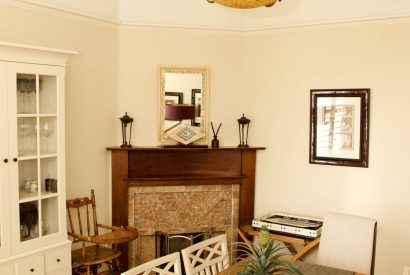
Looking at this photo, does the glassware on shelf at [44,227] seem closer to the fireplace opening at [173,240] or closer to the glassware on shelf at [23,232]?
the glassware on shelf at [23,232]

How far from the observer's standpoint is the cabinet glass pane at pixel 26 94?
3.07 metres

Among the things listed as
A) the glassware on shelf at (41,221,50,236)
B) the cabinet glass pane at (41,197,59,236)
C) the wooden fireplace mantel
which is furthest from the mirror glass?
the glassware on shelf at (41,221,50,236)

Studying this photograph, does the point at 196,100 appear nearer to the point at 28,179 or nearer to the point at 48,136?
the point at 48,136

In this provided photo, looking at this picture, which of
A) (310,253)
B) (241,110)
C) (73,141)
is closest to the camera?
(73,141)

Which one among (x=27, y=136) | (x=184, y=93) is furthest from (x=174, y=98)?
(x=27, y=136)

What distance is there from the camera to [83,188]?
3951 mm

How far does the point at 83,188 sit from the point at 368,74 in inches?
108

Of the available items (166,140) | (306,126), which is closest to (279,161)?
(306,126)

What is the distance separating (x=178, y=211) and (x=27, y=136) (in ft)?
5.45

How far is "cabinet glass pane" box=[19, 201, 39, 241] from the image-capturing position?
3.12 m

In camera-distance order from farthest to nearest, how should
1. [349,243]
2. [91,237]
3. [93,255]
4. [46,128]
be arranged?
[93,255] → [91,237] → [46,128] → [349,243]

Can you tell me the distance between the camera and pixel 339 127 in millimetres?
3990

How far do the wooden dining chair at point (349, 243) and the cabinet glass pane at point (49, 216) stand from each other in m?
2.01

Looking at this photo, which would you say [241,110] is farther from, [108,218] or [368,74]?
[108,218]
